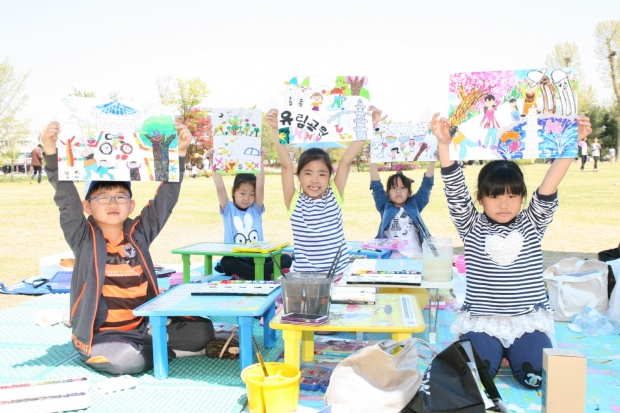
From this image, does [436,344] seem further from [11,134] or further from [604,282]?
[11,134]

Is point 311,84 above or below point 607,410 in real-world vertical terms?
above

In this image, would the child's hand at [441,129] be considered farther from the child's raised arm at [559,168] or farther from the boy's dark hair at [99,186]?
the boy's dark hair at [99,186]

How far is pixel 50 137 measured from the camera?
3637mm

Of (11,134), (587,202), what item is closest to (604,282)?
(587,202)

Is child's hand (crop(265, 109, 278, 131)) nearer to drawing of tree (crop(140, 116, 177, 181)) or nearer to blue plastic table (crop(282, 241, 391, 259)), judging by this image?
drawing of tree (crop(140, 116, 177, 181))

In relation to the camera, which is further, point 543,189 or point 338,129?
point 338,129

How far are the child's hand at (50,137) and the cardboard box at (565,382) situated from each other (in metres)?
3.17

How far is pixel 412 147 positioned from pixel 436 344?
2923 mm

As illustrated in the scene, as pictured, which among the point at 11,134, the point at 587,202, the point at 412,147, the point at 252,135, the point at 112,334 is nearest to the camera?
the point at 112,334

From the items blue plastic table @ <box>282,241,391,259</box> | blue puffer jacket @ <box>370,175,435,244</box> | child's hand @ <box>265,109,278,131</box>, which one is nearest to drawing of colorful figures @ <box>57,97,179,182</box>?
child's hand @ <box>265,109,278,131</box>

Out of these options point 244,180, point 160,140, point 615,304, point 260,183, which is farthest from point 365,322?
point 244,180

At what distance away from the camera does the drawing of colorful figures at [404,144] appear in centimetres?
654

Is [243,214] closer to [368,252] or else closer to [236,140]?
[236,140]

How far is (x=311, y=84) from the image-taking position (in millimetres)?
4285
